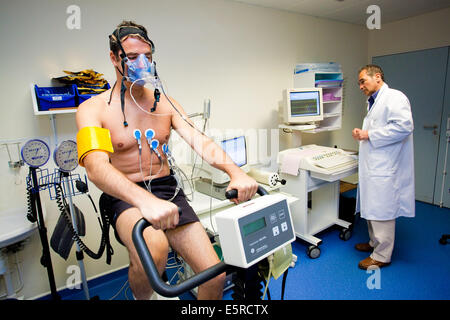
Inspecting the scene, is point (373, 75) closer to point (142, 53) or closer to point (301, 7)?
point (301, 7)

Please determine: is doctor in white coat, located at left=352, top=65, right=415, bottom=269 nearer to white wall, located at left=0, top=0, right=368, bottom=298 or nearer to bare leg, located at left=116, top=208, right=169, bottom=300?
white wall, located at left=0, top=0, right=368, bottom=298

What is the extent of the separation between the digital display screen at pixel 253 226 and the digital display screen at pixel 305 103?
219 cm

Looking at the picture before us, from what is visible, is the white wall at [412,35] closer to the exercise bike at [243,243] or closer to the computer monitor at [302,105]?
the computer monitor at [302,105]

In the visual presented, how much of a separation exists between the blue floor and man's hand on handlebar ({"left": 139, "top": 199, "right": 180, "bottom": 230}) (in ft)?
5.23

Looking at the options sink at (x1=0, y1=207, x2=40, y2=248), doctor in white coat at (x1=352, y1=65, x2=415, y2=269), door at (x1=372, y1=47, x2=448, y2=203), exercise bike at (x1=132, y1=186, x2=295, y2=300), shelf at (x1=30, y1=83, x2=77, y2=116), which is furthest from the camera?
door at (x1=372, y1=47, x2=448, y2=203)

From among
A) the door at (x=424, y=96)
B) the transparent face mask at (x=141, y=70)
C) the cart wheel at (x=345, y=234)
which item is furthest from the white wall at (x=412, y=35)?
the transparent face mask at (x=141, y=70)

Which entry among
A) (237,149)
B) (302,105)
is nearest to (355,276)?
(237,149)

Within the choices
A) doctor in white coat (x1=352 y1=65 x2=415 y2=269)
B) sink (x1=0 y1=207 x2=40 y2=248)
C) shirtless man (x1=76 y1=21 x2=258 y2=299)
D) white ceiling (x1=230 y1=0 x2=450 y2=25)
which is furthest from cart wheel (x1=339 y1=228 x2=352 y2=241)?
sink (x1=0 y1=207 x2=40 y2=248)

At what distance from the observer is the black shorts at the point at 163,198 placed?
116cm

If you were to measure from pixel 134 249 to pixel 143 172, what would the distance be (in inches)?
15.5

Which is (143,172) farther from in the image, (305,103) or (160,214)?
(305,103)

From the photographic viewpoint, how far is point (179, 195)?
1333 mm

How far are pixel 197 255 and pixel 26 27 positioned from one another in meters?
1.82

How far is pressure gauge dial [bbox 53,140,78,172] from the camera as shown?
158cm
